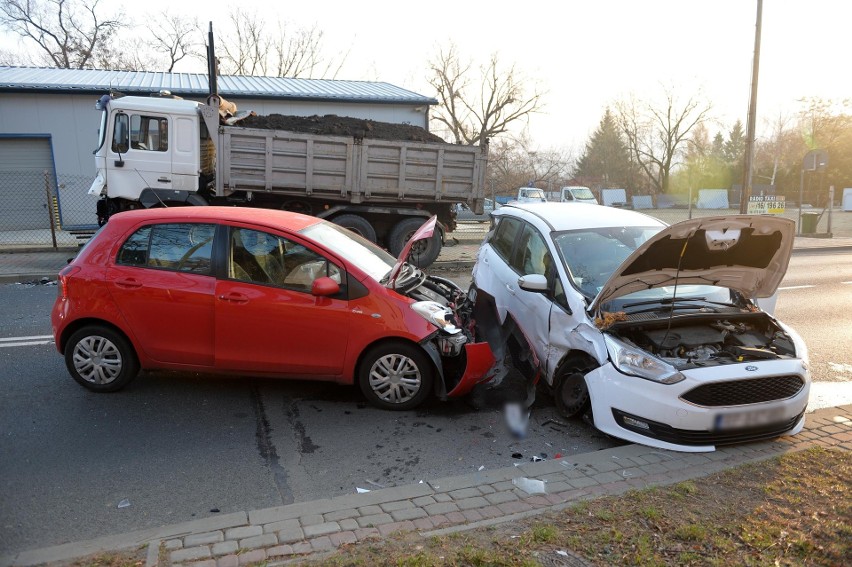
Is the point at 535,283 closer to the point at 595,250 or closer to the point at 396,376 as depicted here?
the point at 595,250

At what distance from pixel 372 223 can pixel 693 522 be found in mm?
10293

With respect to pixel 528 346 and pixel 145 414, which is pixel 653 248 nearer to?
pixel 528 346

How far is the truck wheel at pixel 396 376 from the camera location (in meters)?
5.02

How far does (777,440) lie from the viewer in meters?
4.50

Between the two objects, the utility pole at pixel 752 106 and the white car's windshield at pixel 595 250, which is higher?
the utility pole at pixel 752 106

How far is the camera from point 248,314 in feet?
16.5

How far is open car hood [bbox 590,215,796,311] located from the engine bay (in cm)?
33

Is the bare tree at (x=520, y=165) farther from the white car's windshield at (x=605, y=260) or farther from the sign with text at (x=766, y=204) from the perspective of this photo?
the white car's windshield at (x=605, y=260)

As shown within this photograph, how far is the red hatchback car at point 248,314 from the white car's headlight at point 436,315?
0.5 inches

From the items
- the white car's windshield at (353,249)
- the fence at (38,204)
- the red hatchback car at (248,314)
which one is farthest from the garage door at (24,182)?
the white car's windshield at (353,249)

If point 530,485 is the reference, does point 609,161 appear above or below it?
above

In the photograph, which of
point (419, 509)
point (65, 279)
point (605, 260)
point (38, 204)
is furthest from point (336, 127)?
point (38, 204)

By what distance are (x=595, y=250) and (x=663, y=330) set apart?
3.66 ft

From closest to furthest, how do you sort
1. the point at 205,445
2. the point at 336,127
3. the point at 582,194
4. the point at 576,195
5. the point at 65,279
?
the point at 205,445
the point at 65,279
the point at 336,127
the point at 576,195
the point at 582,194
